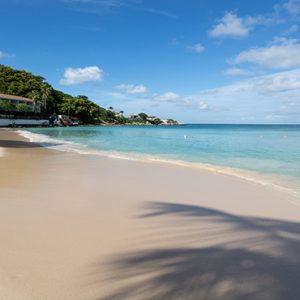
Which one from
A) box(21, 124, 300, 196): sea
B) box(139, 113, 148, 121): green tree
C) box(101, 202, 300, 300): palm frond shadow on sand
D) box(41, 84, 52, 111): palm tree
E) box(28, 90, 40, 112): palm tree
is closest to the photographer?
box(101, 202, 300, 300): palm frond shadow on sand

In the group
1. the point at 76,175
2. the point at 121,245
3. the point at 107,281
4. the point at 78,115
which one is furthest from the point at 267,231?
the point at 78,115

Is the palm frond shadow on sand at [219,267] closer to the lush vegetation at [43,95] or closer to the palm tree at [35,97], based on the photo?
the lush vegetation at [43,95]

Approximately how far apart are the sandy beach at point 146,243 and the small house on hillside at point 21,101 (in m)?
72.2

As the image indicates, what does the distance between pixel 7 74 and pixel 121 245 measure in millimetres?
101589

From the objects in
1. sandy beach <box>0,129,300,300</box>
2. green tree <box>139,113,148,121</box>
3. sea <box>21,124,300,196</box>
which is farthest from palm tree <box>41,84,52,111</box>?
green tree <box>139,113,148,121</box>

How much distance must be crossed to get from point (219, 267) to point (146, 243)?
1049 millimetres

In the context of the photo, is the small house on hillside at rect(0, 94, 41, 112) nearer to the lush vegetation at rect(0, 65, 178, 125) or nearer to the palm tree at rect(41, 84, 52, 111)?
the lush vegetation at rect(0, 65, 178, 125)

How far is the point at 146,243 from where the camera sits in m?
4.02

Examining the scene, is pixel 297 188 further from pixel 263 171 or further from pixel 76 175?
pixel 76 175

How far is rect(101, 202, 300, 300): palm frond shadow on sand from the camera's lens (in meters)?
2.85

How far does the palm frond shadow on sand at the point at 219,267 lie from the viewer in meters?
2.85

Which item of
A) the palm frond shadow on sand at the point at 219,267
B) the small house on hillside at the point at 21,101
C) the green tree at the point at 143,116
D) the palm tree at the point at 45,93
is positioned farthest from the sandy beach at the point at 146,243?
the green tree at the point at 143,116

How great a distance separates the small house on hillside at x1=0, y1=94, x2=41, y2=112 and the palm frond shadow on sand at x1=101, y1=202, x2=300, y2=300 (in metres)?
75.7

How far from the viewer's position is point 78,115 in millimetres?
99625
